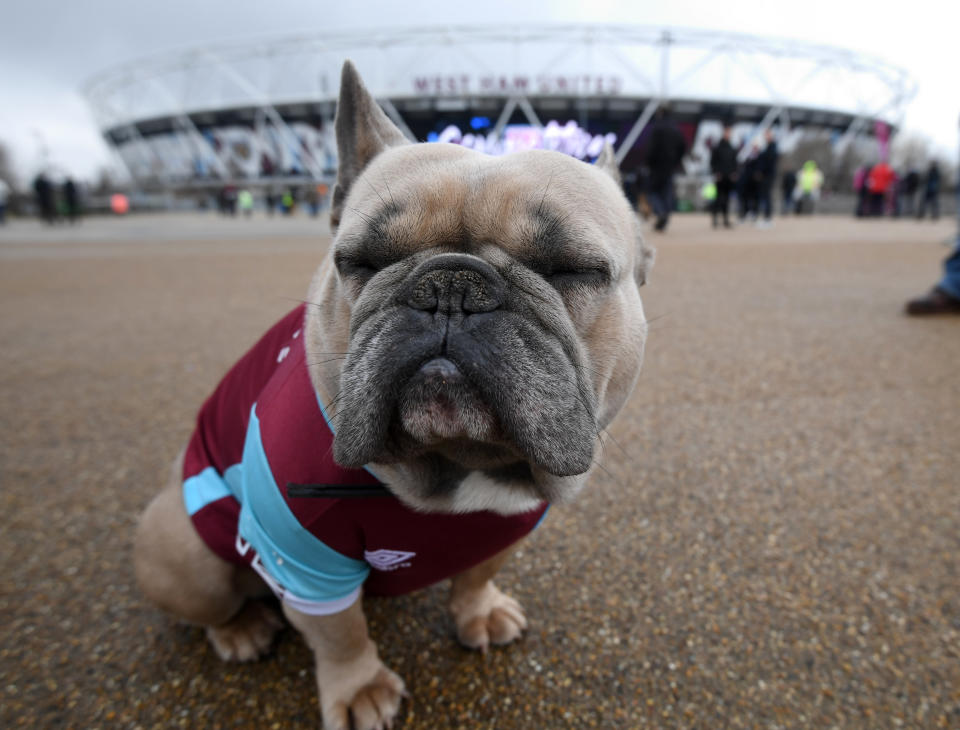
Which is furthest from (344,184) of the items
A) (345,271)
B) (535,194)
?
(535,194)

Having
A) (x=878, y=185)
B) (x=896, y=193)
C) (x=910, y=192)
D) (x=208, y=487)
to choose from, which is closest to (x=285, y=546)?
(x=208, y=487)

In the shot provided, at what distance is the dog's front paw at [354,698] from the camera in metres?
1.47

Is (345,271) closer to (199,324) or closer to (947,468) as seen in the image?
(947,468)

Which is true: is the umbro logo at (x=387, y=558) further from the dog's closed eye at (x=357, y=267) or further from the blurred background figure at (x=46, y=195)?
the blurred background figure at (x=46, y=195)

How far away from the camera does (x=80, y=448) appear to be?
2.78 meters

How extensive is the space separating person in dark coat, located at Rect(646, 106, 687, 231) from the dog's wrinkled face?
11440 mm

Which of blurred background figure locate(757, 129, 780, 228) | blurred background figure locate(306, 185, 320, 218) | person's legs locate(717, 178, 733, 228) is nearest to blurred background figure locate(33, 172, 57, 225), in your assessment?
blurred background figure locate(306, 185, 320, 218)

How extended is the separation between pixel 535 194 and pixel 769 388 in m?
2.67

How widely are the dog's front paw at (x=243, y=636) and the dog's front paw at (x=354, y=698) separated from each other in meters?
0.25

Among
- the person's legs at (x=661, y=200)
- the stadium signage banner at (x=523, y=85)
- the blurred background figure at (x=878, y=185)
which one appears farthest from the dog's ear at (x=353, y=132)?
the stadium signage banner at (x=523, y=85)

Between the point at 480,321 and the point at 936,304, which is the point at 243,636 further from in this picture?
the point at 936,304

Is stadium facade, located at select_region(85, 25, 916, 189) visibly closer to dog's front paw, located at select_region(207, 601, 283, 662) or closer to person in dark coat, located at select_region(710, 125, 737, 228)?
person in dark coat, located at select_region(710, 125, 737, 228)

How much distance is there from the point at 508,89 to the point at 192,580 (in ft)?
178

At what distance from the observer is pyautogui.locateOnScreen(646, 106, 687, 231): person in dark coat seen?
38.3 ft
